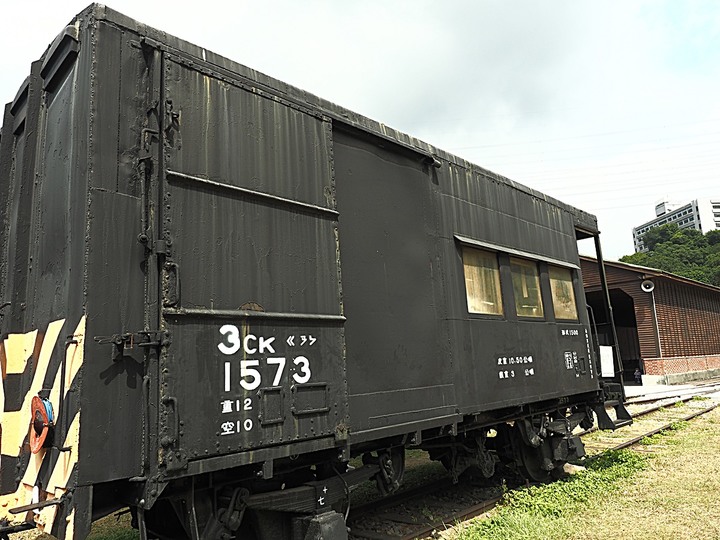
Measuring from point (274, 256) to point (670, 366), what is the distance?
82.8 ft

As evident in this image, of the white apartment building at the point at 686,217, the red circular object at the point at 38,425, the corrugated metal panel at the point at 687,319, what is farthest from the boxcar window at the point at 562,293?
the white apartment building at the point at 686,217

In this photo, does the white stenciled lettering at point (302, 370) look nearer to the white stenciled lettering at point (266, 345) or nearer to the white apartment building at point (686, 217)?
the white stenciled lettering at point (266, 345)

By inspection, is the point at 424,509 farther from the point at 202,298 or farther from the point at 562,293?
the point at 202,298

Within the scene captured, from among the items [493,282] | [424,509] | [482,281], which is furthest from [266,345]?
[424,509]

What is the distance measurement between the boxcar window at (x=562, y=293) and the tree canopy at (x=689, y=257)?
56.7m

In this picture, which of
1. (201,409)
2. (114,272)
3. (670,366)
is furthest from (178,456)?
(670,366)

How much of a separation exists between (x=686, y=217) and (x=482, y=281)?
159 meters

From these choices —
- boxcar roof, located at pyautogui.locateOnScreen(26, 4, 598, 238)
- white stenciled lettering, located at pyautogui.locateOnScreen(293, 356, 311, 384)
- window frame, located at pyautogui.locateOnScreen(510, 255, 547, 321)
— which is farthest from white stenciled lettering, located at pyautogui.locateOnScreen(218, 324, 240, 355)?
window frame, located at pyautogui.locateOnScreen(510, 255, 547, 321)

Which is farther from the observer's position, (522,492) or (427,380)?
(522,492)

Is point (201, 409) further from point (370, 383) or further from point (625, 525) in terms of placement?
point (625, 525)

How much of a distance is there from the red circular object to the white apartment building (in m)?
131

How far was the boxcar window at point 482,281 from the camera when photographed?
19.8 ft

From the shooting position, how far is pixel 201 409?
10.9 ft

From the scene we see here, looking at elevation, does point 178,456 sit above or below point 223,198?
below
